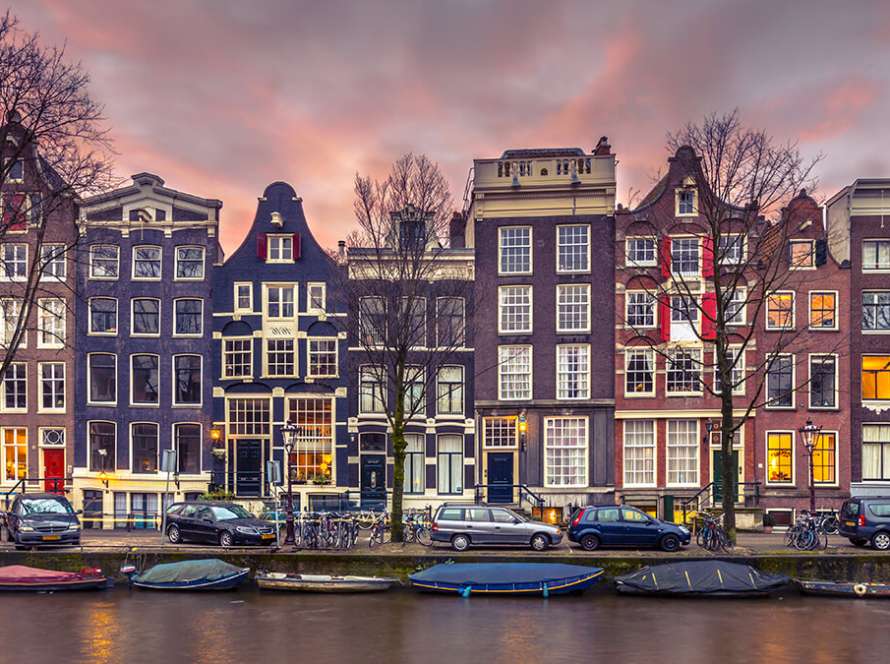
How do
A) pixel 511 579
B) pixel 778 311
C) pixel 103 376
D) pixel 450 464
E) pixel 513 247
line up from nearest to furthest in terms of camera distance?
1. pixel 511 579
2. pixel 778 311
3. pixel 450 464
4. pixel 103 376
5. pixel 513 247

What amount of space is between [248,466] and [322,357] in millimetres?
6496

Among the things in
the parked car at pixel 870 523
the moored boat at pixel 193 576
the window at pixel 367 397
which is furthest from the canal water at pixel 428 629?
the window at pixel 367 397

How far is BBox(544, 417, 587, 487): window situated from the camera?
4241 centimetres

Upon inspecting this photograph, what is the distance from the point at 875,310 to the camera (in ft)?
139

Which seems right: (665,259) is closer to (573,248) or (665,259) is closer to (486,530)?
(573,248)

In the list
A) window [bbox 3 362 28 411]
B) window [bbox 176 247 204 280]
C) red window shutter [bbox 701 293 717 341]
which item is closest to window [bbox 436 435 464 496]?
red window shutter [bbox 701 293 717 341]

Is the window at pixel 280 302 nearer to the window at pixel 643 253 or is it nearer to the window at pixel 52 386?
the window at pixel 52 386

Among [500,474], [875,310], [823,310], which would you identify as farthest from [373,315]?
[875,310]

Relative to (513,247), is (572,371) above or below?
below

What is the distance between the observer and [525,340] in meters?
43.2

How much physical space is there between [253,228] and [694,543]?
83.9 feet

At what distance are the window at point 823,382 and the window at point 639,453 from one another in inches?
309

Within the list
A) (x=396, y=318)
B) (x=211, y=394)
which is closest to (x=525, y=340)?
(x=396, y=318)

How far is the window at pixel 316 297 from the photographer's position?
140ft
